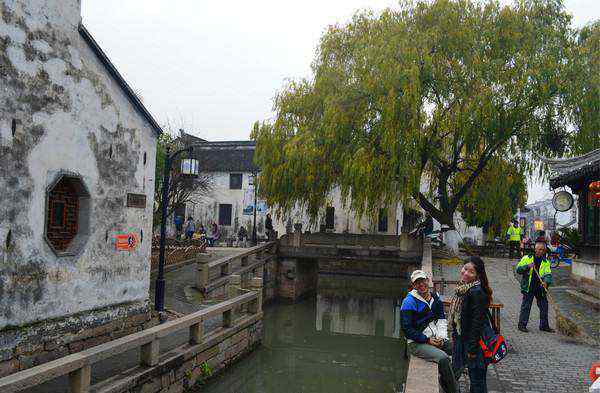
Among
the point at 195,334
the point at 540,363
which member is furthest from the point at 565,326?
the point at 195,334

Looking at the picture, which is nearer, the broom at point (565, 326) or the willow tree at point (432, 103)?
the broom at point (565, 326)

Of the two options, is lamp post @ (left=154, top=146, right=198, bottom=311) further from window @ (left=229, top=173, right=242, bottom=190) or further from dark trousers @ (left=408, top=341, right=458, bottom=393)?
window @ (left=229, top=173, right=242, bottom=190)

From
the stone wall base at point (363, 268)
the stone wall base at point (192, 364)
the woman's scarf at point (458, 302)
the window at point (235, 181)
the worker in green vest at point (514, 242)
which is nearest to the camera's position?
the woman's scarf at point (458, 302)

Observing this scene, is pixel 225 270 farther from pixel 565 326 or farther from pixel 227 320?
pixel 565 326

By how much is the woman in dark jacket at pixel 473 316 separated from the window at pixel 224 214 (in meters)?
35.5

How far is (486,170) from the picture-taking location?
64.8ft

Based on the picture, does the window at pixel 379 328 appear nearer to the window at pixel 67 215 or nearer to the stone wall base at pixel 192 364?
the stone wall base at pixel 192 364

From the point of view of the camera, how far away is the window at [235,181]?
131 feet

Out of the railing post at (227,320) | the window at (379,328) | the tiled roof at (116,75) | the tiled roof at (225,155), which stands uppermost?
the tiled roof at (225,155)

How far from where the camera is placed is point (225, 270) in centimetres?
1686

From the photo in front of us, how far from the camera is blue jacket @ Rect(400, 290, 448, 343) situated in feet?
19.1

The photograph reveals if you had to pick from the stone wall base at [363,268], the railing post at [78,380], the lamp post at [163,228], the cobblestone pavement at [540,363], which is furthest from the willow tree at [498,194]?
the railing post at [78,380]

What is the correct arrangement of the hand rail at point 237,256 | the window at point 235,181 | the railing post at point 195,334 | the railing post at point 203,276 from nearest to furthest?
the railing post at point 195,334 → the railing post at point 203,276 → the hand rail at point 237,256 → the window at point 235,181

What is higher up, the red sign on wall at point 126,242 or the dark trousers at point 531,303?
the red sign on wall at point 126,242
